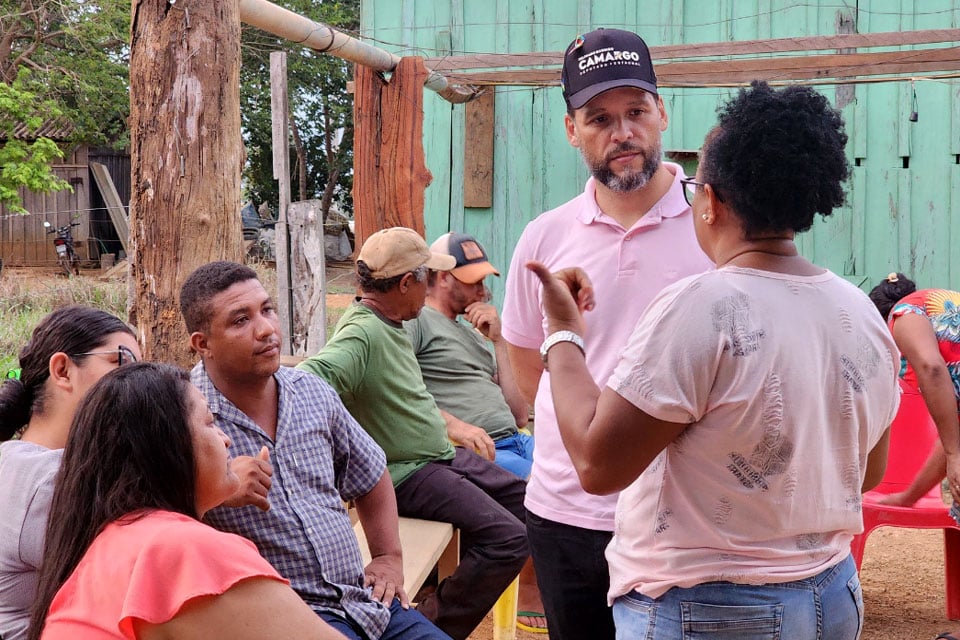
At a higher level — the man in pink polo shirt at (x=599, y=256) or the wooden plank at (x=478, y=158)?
the wooden plank at (x=478, y=158)

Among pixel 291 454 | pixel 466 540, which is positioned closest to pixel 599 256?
pixel 291 454

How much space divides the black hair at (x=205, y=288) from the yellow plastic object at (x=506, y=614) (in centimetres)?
217

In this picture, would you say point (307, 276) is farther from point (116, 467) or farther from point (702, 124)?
point (116, 467)

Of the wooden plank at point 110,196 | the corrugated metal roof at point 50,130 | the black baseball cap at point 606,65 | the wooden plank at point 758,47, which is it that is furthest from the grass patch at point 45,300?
the wooden plank at point 110,196

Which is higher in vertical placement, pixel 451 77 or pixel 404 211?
pixel 451 77

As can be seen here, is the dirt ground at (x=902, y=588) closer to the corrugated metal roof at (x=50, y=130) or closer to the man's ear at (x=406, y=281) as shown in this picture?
the man's ear at (x=406, y=281)

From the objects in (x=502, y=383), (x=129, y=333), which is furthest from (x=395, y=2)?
(x=129, y=333)

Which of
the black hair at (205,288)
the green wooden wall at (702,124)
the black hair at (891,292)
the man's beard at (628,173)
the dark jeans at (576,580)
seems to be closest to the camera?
the dark jeans at (576,580)

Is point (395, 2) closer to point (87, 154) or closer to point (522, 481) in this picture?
point (522, 481)

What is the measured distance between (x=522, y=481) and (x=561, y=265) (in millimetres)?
2005

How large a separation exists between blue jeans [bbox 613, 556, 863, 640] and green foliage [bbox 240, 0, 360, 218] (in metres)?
20.9

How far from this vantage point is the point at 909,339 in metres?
4.22

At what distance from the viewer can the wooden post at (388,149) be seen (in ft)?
16.9

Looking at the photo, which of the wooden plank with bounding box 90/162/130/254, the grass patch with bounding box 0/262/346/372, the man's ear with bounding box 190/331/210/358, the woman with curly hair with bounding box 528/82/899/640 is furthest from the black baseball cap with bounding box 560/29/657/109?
the wooden plank with bounding box 90/162/130/254
